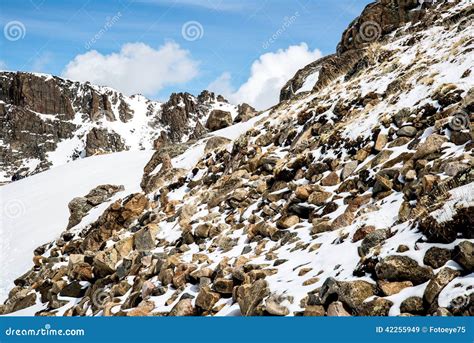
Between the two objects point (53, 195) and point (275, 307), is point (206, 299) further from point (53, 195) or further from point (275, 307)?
point (53, 195)

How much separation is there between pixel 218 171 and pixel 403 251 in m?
16.4

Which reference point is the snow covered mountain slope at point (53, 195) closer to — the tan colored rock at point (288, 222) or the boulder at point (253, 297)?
the tan colored rock at point (288, 222)

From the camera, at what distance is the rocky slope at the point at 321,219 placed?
→ 816 cm

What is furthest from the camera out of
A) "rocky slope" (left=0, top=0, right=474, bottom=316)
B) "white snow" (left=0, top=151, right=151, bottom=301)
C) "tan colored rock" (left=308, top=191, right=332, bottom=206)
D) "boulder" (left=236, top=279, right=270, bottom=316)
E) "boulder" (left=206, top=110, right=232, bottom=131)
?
"boulder" (left=206, top=110, right=232, bottom=131)

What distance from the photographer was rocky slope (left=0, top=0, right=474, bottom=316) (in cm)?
816

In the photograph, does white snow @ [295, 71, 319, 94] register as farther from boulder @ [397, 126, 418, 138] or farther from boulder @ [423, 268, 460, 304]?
boulder @ [423, 268, 460, 304]

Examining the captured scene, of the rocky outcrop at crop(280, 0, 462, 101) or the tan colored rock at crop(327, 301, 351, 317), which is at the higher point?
the rocky outcrop at crop(280, 0, 462, 101)

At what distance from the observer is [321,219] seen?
44.1ft

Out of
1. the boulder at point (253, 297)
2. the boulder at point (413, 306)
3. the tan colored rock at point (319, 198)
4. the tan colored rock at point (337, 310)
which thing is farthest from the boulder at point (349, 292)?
the tan colored rock at point (319, 198)

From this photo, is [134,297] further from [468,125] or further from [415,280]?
[468,125]

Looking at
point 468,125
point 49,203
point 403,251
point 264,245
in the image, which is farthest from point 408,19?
point 49,203

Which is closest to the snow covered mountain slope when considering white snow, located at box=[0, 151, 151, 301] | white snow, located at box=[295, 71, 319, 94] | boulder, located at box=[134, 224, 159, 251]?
white snow, located at box=[0, 151, 151, 301]

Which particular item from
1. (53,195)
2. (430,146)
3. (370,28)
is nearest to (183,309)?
(430,146)

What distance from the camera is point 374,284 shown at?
8.22 metres
